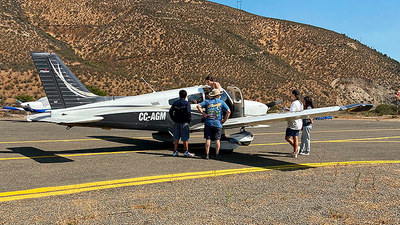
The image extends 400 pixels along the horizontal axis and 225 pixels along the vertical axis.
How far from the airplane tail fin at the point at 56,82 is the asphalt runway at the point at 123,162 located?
61.2 inches

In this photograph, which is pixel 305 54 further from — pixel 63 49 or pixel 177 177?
pixel 177 177

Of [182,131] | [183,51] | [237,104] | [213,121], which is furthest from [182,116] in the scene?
[183,51]

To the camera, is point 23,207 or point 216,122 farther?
point 216,122

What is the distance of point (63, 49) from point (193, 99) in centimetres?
6178

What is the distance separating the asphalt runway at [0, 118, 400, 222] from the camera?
6.51 metres

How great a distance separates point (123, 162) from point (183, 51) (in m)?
62.0

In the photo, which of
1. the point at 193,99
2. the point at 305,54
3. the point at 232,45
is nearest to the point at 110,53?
the point at 232,45

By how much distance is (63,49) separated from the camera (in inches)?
2618

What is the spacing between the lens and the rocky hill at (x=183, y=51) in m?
60.3

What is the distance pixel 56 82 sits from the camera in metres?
10.9

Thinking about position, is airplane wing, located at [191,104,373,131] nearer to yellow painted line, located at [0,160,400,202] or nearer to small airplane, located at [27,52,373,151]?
small airplane, located at [27,52,373,151]

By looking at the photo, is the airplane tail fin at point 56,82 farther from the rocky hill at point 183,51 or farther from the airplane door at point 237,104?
the rocky hill at point 183,51

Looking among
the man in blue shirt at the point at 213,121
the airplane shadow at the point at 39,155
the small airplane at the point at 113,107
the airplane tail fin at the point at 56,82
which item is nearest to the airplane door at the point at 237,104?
the small airplane at the point at 113,107

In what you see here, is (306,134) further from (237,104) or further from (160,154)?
(160,154)
